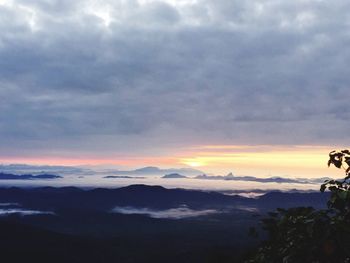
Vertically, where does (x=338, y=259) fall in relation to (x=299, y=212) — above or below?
below

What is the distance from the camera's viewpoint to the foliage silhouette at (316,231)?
875 centimetres

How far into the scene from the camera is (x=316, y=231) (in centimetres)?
891

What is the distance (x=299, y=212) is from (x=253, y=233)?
2297mm

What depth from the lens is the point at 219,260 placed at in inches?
617

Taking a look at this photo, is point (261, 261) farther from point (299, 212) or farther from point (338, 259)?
point (338, 259)

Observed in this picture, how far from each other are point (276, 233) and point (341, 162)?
2.77 metres

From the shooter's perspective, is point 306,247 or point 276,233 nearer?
point 306,247

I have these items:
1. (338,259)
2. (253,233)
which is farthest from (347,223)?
(253,233)

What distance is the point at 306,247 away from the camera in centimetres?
927

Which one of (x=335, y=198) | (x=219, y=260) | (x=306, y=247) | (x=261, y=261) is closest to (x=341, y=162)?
(x=335, y=198)

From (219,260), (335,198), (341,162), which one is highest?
(341,162)

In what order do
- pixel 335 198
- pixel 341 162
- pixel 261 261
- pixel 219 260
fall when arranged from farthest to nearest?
pixel 219 260
pixel 261 261
pixel 341 162
pixel 335 198

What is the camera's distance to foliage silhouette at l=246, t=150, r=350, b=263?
28.7 feet

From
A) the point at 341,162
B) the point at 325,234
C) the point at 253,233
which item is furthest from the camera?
the point at 253,233
